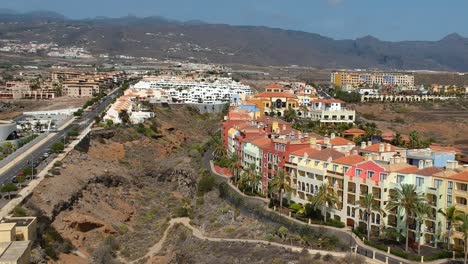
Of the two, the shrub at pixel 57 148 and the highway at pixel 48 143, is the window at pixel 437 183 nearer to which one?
the highway at pixel 48 143

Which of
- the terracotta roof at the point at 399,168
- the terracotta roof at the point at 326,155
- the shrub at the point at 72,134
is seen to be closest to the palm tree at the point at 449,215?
the terracotta roof at the point at 399,168

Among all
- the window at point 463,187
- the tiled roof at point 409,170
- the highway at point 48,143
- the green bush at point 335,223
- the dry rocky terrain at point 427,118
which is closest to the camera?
the window at point 463,187

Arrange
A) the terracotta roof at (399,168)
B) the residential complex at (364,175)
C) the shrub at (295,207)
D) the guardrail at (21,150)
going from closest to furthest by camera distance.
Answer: the residential complex at (364,175)
the terracotta roof at (399,168)
the shrub at (295,207)
the guardrail at (21,150)

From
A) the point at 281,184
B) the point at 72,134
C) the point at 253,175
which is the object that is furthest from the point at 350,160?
the point at 72,134

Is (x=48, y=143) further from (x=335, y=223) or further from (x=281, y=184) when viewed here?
(x=335, y=223)

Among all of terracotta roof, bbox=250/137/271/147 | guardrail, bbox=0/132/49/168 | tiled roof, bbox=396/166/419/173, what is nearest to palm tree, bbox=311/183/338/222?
tiled roof, bbox=396/166/419/173

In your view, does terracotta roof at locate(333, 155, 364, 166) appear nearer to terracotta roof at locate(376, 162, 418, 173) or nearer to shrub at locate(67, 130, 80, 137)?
terracotta roof at locate(376, 162, 418, 173)

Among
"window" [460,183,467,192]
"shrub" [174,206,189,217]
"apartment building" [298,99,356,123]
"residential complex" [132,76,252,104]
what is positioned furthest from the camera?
"residential complex" [132,76,252,104]
